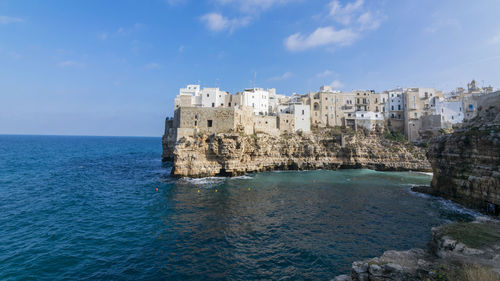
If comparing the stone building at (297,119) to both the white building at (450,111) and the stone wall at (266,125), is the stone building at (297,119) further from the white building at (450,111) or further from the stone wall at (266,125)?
the white building at (450,111)

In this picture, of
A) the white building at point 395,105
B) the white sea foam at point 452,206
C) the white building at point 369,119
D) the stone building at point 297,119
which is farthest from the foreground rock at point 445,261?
the white building at point 395,105

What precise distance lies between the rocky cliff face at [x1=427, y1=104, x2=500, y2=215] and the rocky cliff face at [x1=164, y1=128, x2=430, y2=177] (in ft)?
Answer: 61.7

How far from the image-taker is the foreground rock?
7366 millimetres

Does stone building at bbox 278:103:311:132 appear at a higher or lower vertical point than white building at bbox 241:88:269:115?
lower

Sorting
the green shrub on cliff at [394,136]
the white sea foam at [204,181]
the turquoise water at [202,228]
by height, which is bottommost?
the turquoise water at [202,228]

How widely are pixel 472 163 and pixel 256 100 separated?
128 feet

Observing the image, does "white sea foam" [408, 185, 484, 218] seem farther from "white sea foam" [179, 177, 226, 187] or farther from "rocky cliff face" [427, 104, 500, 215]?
"white sea foam" [179, 177, 226, 187]

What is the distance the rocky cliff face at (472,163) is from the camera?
17562 mm

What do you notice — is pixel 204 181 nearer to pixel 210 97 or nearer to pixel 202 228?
pixel 202 228

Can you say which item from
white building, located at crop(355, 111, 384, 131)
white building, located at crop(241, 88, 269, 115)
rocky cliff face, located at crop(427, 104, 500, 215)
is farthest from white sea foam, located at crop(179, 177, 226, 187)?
white building, located at crop(355, 111, 384, 131)

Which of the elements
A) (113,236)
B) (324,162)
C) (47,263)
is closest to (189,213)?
(113,236)

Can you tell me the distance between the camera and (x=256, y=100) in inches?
2062

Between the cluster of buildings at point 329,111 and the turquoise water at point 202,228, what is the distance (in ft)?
46.2

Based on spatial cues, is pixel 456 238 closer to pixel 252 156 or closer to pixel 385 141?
pixel 252 156
